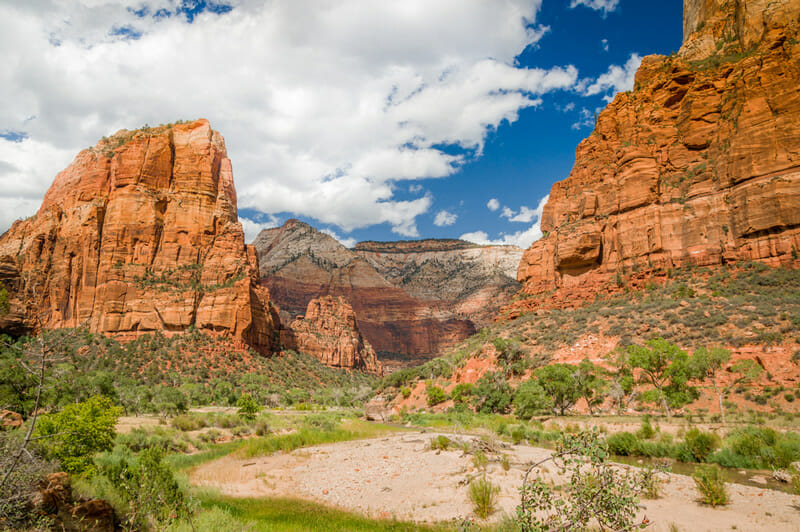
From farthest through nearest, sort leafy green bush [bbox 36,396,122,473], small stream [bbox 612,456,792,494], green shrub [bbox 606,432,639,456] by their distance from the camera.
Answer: green shrub [bbox 606,432,639,456] < small stream [bbox 612,456,792,494] < leafy green bush [bbox 36,396,122,473]

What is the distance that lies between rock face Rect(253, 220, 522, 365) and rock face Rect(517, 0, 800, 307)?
7762cm

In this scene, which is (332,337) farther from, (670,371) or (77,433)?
(77,433)

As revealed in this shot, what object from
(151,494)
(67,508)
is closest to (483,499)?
(151,494)

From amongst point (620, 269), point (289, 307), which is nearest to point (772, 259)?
point (620, 269)

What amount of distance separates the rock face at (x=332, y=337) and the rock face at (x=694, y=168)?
5298 centimetres

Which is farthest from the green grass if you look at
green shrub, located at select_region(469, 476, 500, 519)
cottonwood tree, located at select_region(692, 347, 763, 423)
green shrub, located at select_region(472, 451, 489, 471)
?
cottonwood tree, located at select_region(692, 347, 763, 423)

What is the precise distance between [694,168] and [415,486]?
49.1m

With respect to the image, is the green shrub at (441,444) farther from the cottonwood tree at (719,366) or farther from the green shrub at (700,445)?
the cottonwood tree at (719,366)

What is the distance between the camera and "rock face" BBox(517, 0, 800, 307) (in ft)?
129

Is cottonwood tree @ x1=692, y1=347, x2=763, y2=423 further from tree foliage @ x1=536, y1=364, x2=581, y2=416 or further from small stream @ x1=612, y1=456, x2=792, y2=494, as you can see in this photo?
small stream @ x1=612, y1=456, x2=792, y2=494

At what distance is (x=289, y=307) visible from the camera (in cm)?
13812

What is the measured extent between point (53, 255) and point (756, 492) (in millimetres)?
85925

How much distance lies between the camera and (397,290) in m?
160

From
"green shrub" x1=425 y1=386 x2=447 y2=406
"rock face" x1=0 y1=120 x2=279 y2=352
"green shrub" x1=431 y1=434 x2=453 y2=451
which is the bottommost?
"green shrub" x1=425 y1=386 x2=447 y2=406
